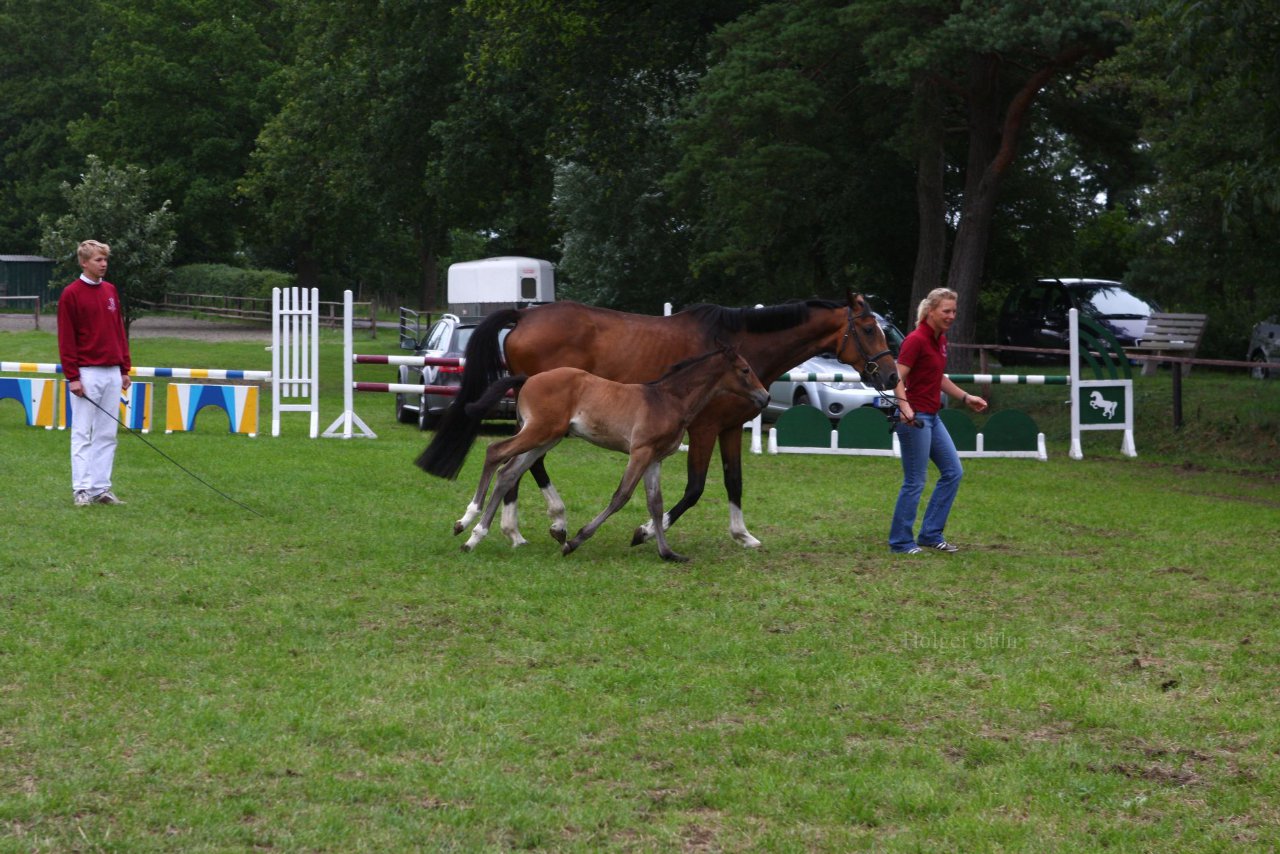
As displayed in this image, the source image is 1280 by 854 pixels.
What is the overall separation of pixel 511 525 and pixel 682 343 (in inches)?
75.6

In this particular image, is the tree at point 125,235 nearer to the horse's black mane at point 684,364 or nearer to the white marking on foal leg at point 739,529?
the white marking on foal leg at point 739,529

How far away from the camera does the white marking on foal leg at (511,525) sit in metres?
11.0

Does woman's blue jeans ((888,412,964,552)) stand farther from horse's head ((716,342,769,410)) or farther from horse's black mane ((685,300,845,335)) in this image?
horse's black mane ((685,300,845,335))

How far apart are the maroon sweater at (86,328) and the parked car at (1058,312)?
69.4ft

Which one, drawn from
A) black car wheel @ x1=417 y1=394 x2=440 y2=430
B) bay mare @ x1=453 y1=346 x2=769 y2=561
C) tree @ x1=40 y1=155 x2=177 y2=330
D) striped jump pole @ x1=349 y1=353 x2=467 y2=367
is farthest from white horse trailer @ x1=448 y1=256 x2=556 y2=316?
bay mare @ x1=453 y1=346 x2=769 y2=561

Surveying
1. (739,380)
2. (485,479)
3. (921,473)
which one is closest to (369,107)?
(485,479)

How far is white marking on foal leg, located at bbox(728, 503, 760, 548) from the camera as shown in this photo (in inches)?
449

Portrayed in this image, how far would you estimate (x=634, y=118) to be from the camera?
30.3 meters

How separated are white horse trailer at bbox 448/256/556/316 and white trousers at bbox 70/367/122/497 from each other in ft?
88.8

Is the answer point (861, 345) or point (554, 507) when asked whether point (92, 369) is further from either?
point (861, 345)

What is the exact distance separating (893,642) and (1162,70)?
14636 millimetres

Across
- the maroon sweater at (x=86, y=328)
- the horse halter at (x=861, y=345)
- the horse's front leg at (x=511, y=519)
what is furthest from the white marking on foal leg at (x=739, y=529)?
the maroon sweater at (x=86, y=328)

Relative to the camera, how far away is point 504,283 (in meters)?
40.8

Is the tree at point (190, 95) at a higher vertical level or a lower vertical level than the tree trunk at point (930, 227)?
higher
